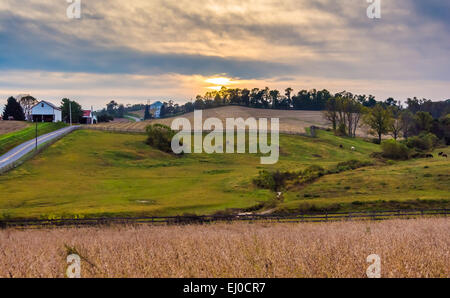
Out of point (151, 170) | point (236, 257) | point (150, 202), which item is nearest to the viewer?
point (236, 257)

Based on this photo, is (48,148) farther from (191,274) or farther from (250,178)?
(191,274)

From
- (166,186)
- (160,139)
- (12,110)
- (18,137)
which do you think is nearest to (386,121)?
(160,139)

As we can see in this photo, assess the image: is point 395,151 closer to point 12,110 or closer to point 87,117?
point 87,117

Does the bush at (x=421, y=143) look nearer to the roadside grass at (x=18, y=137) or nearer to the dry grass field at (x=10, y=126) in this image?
the roadside grass at (x=18, y=137)

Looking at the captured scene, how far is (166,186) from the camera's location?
2351 inches

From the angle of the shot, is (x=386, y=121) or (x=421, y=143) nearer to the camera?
(x=421, y=143)

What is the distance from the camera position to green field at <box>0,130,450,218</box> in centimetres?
4431

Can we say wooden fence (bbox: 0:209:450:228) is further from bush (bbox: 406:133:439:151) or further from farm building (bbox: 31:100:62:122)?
farm building (bbox: 31:100:62:122)

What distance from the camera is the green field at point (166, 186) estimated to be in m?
44.3

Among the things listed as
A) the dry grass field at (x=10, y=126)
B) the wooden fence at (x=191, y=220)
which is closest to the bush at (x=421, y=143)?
the wooden fence at (x=191, y=220)

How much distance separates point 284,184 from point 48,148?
52118 millimetres

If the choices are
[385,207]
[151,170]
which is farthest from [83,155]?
[385,207]

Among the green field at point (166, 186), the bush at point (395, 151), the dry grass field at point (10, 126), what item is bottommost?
the green field at point (166, 186)

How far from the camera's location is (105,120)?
187875 millimetres
